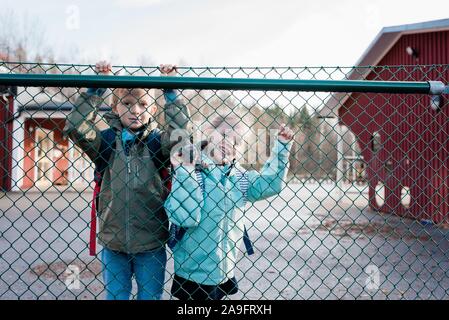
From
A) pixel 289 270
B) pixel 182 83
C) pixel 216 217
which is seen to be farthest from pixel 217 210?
pixel 289 270

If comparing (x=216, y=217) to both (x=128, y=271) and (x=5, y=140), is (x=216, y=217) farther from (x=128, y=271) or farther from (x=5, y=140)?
(x=5, y=140)

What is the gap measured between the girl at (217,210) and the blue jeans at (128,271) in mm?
133

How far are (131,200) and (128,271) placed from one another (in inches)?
16.8

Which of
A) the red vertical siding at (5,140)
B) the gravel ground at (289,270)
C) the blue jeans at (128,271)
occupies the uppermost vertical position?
the red vertical siding at (5,140)

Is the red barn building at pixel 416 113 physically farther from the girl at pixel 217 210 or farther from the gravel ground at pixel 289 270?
the girl at pixel 217 210

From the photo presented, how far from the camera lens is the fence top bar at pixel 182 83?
179 centimetres

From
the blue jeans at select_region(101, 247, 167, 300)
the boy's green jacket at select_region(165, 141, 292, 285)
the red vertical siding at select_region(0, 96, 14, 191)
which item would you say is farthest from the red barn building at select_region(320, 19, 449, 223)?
the blue jeans at select_region(101, 247, 167, 300)

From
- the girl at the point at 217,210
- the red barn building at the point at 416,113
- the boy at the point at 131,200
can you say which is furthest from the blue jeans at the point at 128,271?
the red barn building at the point at 416,113

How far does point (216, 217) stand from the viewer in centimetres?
211

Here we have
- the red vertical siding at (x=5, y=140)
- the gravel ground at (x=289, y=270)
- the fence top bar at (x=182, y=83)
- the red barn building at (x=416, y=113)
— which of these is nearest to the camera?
the fence top bar at (x=182, y=83)

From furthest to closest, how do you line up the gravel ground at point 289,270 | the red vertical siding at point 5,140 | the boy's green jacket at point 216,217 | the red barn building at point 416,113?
the red barn building at point 416,113, the gravel ground at point 289,270, the red vertical siding at point 5,140, the boy's green jacket at point 216,217

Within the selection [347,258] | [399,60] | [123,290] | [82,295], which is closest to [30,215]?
[82,295]

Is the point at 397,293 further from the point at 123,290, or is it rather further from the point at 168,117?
the point at 168,117

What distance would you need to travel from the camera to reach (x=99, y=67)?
190cm
